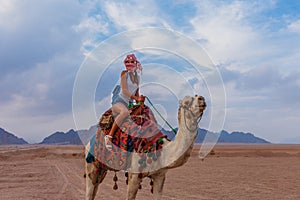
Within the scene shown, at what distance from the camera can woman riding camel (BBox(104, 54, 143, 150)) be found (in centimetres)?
834

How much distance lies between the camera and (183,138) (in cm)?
766

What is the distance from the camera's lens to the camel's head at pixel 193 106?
7.48 metres

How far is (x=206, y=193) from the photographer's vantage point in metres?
17.1

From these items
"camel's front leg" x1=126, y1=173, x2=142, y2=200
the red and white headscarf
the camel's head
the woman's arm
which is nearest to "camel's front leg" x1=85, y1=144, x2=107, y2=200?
"camel's front leg" x1=126, y1=173, x2=142, y2=200

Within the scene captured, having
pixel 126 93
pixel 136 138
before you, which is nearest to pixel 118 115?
pixel 126 93

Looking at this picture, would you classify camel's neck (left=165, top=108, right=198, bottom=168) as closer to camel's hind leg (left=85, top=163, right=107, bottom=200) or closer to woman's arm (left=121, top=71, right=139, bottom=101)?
woman's arm (left=121, top=71, right=139, bottom=101)

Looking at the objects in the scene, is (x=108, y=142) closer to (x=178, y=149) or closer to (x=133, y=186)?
(x=133, y=186)

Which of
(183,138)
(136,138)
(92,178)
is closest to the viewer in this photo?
(183,138)

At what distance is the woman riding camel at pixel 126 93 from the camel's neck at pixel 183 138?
3.44ft

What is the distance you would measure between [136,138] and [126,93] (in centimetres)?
85

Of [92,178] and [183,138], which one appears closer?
[183,138]

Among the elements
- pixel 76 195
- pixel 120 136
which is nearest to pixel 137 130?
pixel 120 136

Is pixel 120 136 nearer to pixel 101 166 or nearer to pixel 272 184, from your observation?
pixel 101 166

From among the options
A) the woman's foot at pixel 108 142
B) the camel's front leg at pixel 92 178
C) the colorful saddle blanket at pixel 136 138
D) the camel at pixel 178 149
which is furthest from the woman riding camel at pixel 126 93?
the camel's front leg at pixel 92 178
